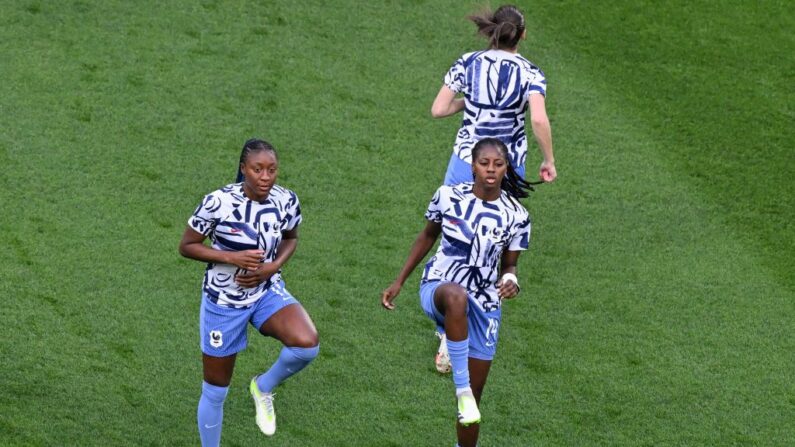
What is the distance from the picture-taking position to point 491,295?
25.9ft

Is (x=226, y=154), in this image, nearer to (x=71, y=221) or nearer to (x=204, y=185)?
(x=204, y=185)

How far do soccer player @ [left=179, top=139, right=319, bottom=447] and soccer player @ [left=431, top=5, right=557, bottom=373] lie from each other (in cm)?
172

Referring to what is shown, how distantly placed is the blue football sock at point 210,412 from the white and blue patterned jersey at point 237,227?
502 mm

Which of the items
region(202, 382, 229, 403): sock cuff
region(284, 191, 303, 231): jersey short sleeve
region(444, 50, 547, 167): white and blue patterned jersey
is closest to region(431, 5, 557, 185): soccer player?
region(444, 50, 547, 167): white and blue patterned jersey

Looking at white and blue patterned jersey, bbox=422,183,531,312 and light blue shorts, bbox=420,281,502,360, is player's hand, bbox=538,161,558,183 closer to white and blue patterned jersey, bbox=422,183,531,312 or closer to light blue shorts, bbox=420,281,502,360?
white and blue patterned jersey, bbox=422,183,531,312

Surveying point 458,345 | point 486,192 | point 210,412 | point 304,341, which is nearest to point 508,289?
point 458,345

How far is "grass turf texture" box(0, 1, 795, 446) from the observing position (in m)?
8.98

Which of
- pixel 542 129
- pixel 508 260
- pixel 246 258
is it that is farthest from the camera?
pixel 542 129

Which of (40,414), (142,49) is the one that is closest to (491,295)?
(40,414)

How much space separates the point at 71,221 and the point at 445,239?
4012 mm

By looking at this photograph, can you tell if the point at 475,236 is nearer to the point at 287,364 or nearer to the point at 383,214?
the point at 287,364

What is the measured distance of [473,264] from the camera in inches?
308

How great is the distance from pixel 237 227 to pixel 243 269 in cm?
23

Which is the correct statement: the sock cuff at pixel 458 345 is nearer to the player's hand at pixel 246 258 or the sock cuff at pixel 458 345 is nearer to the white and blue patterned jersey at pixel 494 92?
the player's hand at pixel 246 258
